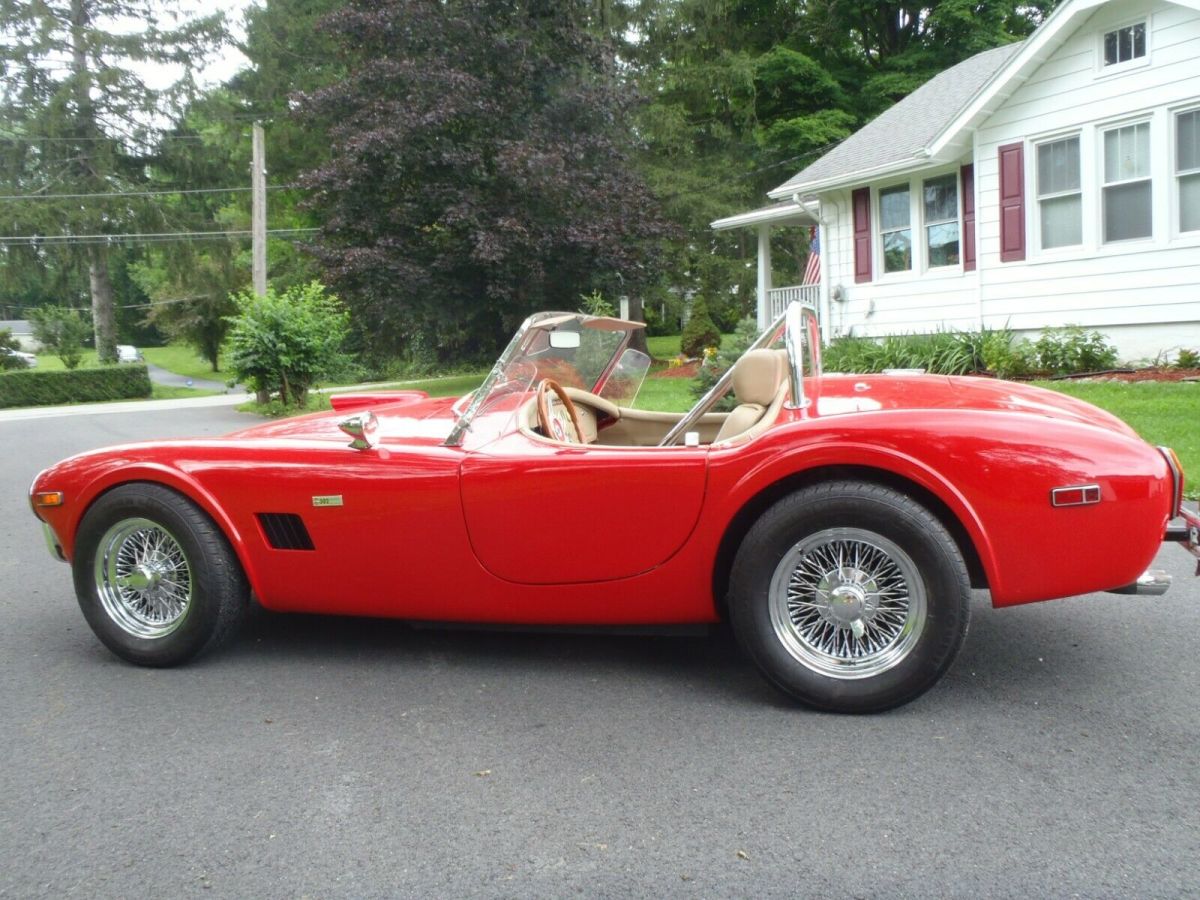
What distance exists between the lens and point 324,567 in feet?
12.2

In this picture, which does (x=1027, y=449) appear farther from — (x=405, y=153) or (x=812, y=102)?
(x=812, y=102)

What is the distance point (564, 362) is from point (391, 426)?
78 centimetres

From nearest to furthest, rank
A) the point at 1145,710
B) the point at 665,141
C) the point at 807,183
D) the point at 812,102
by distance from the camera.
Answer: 1. the point at 1145,710
2. the point at 807,183
3. the point at 665,141
4. the point at 812,102

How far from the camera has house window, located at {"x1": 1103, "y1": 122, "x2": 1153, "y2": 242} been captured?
41.0 ft

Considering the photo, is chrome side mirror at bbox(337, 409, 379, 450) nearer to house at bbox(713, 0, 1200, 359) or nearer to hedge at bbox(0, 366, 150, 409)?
house at bbox(713, 0, 1200, 359)

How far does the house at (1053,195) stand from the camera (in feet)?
40.0

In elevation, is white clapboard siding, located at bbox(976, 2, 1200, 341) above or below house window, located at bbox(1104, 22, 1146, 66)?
below

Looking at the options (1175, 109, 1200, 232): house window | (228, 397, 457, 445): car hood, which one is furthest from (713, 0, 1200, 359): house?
(228, 397, 457, 445): car hood

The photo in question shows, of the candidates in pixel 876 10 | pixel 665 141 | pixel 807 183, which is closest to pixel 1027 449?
pixel 807 183

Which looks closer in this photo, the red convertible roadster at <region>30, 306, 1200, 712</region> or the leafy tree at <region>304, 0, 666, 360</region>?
the red convertible roadster at <region>30, 306, 1200, 712</region>

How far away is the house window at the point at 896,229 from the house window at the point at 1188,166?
4480 mm

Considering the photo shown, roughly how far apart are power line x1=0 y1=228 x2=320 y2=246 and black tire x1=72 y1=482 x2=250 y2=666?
33726 mm

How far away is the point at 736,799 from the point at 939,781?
0.55 meters

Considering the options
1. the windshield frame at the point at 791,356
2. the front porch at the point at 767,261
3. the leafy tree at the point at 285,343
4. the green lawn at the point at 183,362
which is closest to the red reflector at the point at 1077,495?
the windshield frame at the point at 791,356
